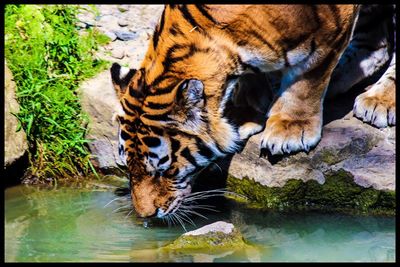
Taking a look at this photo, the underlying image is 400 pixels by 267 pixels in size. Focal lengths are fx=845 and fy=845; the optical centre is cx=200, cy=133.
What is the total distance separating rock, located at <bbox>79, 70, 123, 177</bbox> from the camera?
19.6 ft

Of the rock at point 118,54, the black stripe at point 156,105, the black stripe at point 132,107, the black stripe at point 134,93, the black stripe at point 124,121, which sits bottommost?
the black stripe at point 124,121

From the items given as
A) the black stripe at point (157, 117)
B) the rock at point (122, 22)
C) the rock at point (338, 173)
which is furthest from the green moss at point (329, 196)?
the rock at point (122, 22)

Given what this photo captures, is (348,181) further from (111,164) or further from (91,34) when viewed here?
(91,34)

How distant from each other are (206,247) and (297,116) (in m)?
1.10

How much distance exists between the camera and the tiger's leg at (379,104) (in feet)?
17.2

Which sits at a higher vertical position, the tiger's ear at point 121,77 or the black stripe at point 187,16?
the black stripe at point 187,16

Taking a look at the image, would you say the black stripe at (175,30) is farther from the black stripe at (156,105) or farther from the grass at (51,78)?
the grass at (51,78)

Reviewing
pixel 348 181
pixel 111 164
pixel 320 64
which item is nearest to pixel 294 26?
pixel 320 64

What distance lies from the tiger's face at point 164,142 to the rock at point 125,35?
1640 mm

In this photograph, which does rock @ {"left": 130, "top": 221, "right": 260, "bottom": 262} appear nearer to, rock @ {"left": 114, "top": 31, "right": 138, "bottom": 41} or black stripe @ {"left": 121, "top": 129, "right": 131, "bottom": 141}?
black stripe @ {"left": 121, "top": 129, "right": 131, "bottom": 141}

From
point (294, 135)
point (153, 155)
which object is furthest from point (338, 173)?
point (153, 155)

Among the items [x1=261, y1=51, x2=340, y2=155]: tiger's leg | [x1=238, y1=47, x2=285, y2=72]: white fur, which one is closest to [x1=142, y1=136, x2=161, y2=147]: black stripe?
[x1=238, y1=47, x2=285, y2=72]: white fur

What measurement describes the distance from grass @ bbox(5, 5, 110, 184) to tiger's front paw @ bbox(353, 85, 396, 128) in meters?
1.96

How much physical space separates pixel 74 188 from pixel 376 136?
2.11m
